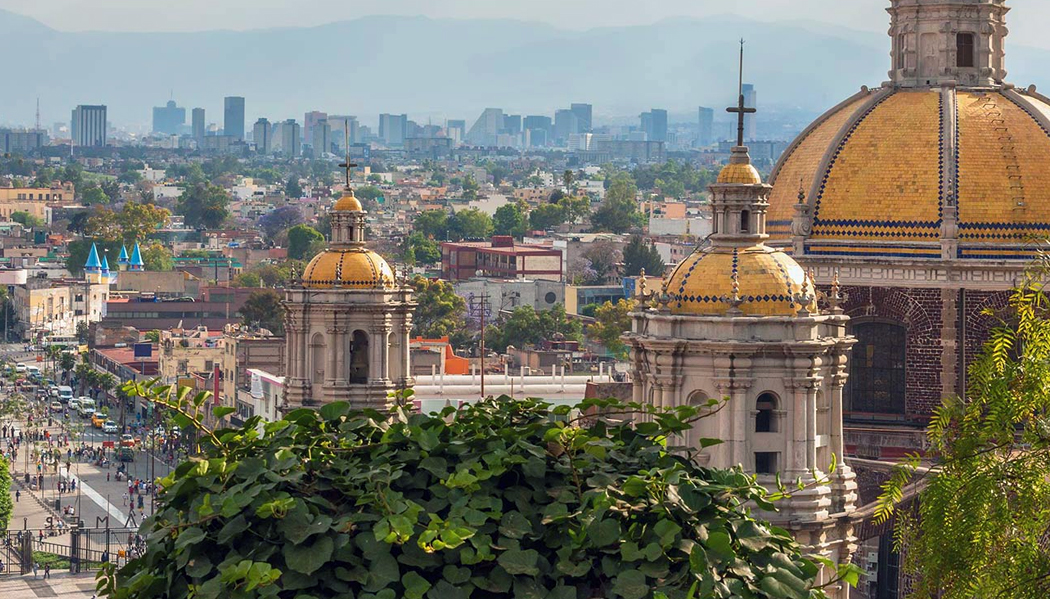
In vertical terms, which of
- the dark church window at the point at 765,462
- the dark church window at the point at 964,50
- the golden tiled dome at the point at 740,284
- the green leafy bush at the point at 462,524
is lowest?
the dark church window at the point at 765,462

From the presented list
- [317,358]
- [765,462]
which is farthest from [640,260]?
[765,462]

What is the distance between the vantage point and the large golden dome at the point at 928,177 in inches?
2202

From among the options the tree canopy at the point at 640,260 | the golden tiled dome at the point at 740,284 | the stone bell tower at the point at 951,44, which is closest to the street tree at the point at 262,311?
the tree canopy at the point at 640,260

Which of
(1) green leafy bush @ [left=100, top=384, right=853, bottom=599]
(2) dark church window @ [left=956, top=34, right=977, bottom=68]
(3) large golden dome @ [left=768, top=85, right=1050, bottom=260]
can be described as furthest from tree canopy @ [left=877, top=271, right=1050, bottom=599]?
(2) dark church window @ [left=956, top=34, right=977, bottom=68]

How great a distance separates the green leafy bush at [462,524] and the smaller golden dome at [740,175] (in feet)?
58.6

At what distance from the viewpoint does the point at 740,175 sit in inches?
1660

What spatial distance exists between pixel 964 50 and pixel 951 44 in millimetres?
295

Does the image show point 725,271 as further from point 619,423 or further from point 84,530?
point 84,530

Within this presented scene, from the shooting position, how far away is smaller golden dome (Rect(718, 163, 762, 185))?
138ft

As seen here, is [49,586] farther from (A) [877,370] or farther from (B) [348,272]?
(A) [877,370]

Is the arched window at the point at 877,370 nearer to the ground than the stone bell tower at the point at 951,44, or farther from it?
nearer to the ground

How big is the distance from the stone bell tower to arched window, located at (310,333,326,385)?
14.0 metres

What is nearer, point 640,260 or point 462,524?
point 462,524

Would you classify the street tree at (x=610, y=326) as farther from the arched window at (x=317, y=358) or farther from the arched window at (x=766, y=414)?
the arched window at (x=766, y=414)
